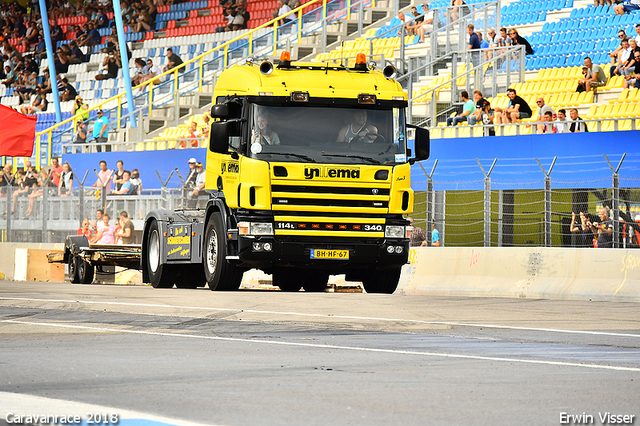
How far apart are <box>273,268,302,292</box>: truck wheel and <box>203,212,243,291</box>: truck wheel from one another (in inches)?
70.4

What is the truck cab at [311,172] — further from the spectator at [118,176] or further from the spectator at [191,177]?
the spectator at [118,176]

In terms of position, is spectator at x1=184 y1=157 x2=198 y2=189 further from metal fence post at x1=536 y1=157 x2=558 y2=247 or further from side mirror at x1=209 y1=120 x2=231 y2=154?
metal fence post at x1=536 y1=157 x2=558 y2=247

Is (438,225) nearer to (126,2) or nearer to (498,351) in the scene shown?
(498,351)

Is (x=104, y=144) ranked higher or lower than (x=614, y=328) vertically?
higher

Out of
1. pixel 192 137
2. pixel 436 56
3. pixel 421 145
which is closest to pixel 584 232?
pixel 421 145

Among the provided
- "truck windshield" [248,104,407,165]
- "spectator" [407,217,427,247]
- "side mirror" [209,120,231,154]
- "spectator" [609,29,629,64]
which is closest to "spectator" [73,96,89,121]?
"spectator" [609,29,629,64]

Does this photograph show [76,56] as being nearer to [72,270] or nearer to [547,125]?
[72,270]

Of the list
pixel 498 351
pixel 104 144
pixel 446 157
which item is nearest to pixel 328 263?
pixel 498 351

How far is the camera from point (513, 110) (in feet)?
79.2

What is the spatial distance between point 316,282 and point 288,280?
0.51m

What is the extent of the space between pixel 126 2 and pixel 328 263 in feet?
122

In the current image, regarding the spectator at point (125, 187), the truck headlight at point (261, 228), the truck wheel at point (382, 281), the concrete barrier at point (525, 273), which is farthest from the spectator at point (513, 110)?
the truck headlight at point (261, 228)

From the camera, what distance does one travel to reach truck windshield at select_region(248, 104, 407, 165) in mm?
15180

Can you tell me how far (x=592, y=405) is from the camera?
18.6 ft
